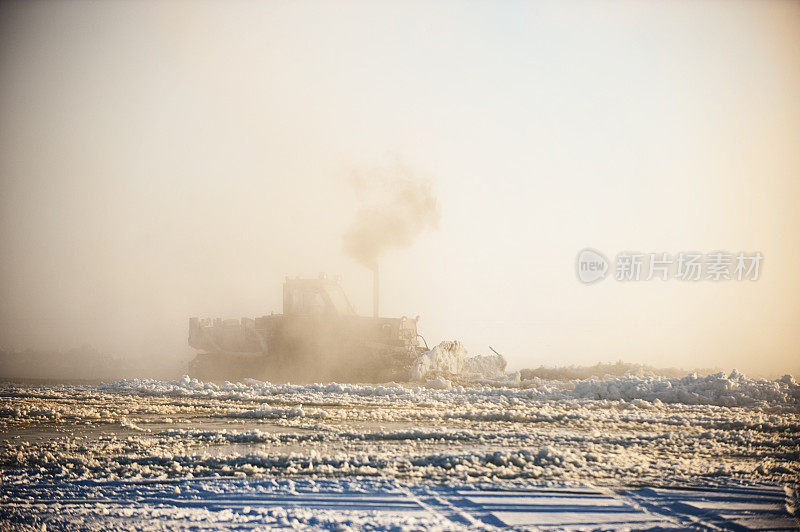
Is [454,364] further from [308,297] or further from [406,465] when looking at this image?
[406,465]

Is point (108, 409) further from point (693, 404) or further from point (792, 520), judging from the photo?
point (693, 404)

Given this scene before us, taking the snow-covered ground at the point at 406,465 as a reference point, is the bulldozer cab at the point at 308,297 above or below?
above

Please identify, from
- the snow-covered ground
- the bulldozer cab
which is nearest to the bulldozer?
the bulldozer cab

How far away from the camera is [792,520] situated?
5879 mm

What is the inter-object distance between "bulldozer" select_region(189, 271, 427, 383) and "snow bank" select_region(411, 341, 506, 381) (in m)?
0.92

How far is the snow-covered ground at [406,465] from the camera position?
587 centimetres

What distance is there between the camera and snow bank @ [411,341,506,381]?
25031 millimetres

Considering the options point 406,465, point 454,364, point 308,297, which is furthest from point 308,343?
point 406,465

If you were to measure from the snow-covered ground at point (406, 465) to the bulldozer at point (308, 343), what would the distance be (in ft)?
41.4

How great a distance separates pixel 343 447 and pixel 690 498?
4.80 metres

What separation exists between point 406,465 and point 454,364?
19.7m

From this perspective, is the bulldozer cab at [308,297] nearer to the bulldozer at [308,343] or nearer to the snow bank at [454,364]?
the bulldozer at [308,343]

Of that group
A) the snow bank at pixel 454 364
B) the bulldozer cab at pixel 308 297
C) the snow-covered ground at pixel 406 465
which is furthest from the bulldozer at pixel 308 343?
the snow-covered ground at pixel 406 465

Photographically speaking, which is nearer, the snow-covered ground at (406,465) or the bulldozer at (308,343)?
the snow-covered ground at (406,465)
